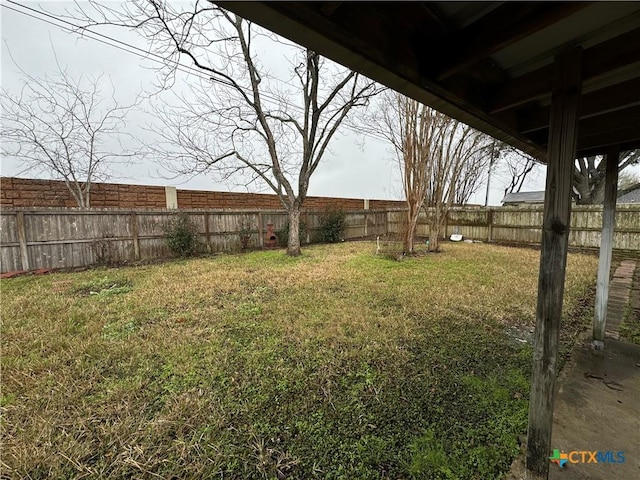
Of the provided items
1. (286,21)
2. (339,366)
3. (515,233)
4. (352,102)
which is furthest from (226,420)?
(515,233)

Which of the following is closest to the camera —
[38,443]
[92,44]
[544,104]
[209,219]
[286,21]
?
[286,21]

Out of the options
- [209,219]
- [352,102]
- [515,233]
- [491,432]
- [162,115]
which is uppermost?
[352,102]

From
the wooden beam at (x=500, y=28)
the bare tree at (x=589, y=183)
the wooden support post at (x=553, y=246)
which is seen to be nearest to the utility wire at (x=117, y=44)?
the wooden beam at (x=500, y=28)

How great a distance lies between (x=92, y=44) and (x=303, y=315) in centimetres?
683

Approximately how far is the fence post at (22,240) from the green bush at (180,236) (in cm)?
255

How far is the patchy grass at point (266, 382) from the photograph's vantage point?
1.33m

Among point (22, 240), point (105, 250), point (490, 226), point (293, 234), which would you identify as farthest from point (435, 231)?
point (22, 240)

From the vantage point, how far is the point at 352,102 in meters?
7.33

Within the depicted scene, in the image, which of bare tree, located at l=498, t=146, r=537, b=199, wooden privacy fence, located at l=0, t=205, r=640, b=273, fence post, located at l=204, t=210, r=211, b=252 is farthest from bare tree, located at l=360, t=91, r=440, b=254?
bare tree, located at l=498, t=146, r=537, b=199

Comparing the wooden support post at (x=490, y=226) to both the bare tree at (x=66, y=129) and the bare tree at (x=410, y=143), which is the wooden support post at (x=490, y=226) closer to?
the bare tree at (x=410, y=143)

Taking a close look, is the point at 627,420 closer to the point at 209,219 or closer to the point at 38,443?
the point at 38,443

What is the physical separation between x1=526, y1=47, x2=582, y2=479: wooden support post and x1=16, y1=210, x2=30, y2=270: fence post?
8.09 meters

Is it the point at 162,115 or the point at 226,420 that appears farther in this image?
the point at 162,115

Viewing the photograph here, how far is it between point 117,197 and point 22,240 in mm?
2457
